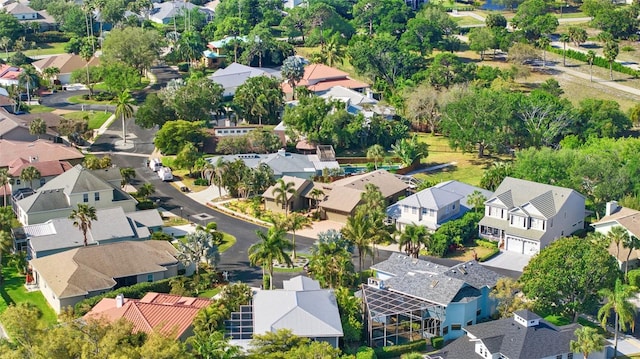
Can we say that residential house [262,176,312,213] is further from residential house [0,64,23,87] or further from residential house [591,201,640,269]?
residential house [0,64,23,87]

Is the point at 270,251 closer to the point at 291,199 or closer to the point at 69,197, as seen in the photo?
the point at 291,199

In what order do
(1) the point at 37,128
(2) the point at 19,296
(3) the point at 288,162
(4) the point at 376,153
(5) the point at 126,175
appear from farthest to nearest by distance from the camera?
(1) the point at 37,128 → (4) the point at 376,153 → (3) the point at 288,162 → (5) the point at 126,175 → (2) the point at 19,296

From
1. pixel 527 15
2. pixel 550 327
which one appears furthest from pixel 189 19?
pixel 550 327

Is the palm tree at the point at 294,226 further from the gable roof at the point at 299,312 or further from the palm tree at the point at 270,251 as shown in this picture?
the gable roof at the point at 299,312

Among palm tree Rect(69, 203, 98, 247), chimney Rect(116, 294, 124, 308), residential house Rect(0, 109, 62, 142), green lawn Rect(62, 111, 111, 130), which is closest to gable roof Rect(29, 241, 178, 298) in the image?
palm tree Rect(69, 203, 98, 247)

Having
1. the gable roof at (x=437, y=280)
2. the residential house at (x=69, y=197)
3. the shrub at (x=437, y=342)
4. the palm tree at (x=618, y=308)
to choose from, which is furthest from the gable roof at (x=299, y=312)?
the residential house at (x=69, y=197)

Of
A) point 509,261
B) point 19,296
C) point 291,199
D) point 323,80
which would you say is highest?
point 323,80

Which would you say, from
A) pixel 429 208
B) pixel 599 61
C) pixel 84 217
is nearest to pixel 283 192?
pixel 429 208
